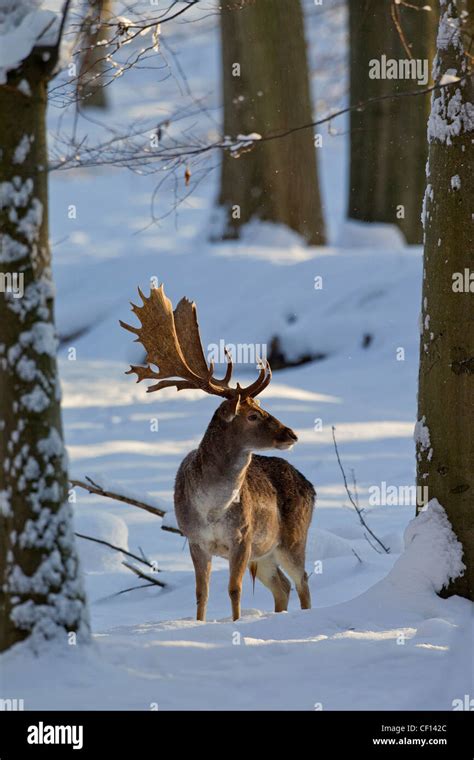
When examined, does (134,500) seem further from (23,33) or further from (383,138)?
(383,138)

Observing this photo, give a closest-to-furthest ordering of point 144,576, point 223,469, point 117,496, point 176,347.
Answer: point 223,469
point 176,347
point 144,576
point 117,496

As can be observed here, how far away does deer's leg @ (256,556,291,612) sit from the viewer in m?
7.93

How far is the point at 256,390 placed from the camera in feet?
23.4

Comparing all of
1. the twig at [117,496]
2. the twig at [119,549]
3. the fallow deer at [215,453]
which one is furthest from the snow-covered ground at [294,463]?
the fallow deer at [215,453]

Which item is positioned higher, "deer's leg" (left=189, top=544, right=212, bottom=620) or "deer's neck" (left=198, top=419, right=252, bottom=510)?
"deer's neck" (left=198, top=419, right=252, bottom=510)

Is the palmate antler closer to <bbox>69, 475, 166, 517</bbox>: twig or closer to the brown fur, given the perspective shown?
the brown fur

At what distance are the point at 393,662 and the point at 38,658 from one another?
1.57 meters

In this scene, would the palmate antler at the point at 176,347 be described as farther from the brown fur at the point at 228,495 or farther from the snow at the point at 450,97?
the snow at the point at 450,97

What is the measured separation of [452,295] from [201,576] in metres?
2.22

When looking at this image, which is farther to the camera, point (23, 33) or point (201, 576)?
point (201, 576)

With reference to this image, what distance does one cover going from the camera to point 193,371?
24.2ft

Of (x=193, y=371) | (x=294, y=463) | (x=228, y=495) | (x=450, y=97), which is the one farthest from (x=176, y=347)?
(x=294, y=463)

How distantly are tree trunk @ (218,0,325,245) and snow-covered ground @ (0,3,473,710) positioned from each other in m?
0.52

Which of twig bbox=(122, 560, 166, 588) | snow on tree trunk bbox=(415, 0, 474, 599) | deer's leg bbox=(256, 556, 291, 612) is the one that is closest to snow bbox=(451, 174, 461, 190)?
snow on tree trunk bbox=(415, 0, 474, 599)
